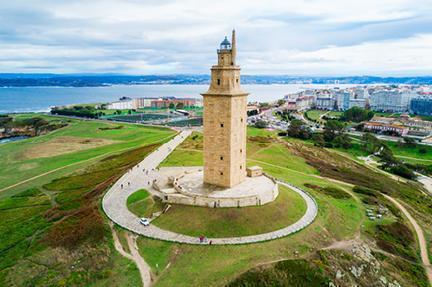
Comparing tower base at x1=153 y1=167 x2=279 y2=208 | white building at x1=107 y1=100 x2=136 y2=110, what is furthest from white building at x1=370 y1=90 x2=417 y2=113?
tower base at x1=153 y1=167 x2=279 y2=208

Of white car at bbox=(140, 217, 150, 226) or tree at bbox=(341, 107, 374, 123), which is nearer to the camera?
white car at bbox=(140, 217, 150, 226)

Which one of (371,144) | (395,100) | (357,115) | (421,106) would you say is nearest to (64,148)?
(371,144)

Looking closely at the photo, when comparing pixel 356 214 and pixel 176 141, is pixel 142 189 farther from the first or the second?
pixel 176 141

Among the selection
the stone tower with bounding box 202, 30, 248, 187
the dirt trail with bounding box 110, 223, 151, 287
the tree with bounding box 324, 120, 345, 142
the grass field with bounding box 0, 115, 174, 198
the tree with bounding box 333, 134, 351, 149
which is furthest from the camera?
the tree with bounding box 324, 120, 345, 142

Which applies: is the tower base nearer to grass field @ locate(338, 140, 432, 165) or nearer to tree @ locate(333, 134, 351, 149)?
grass field @ locate(338, 140, 432, 165)

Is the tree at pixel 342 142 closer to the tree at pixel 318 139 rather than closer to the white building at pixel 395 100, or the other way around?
the tree at pixel 318 139

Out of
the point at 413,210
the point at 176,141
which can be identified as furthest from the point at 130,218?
the point at 176,141
